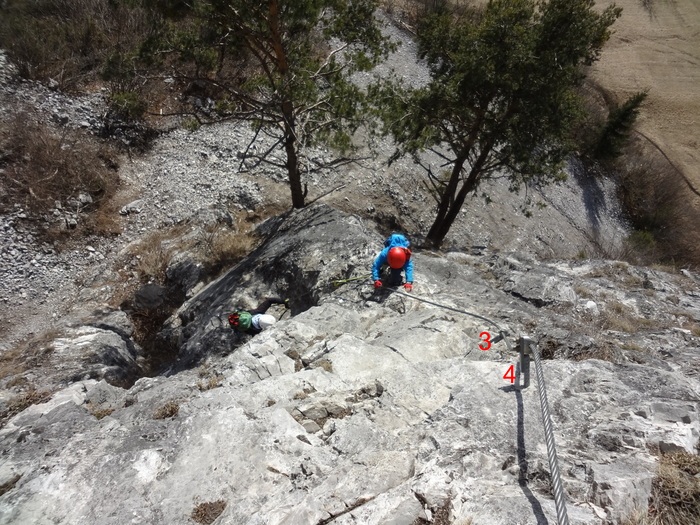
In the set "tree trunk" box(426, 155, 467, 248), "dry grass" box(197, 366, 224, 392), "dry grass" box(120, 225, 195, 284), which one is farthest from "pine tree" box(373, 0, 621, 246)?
"dry grass" box(197, 366, 224, 392)

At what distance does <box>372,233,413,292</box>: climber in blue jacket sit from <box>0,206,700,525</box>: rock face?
41cm

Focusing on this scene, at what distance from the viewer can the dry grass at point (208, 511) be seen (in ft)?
12.6

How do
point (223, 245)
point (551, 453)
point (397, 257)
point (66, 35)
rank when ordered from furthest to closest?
point (66, 35), point (223, 245), point (397, 257), point (551, 453)

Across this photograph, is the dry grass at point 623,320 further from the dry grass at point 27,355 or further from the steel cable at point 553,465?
the dry grass at point 27,355

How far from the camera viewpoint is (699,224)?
28.5 meters

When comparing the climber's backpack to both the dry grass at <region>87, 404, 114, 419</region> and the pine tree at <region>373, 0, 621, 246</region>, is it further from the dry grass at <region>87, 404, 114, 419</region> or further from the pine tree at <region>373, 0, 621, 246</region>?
the pine tree at <region>373, 0, 621, 246</region>

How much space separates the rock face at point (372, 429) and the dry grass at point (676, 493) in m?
0.09

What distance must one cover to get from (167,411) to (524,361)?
4272mm

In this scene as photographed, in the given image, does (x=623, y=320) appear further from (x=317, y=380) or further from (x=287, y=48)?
(x=287, y=48)

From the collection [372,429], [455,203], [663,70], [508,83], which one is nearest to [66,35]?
[455,203]

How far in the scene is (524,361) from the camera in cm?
479

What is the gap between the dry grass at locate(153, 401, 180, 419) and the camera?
Result: 5.12 metres

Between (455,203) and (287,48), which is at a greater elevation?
(287,48)

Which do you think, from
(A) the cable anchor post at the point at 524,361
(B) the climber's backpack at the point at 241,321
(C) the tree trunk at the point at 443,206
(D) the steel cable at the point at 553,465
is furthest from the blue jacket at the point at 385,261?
(C) the tree trunk at the point at 443,206
